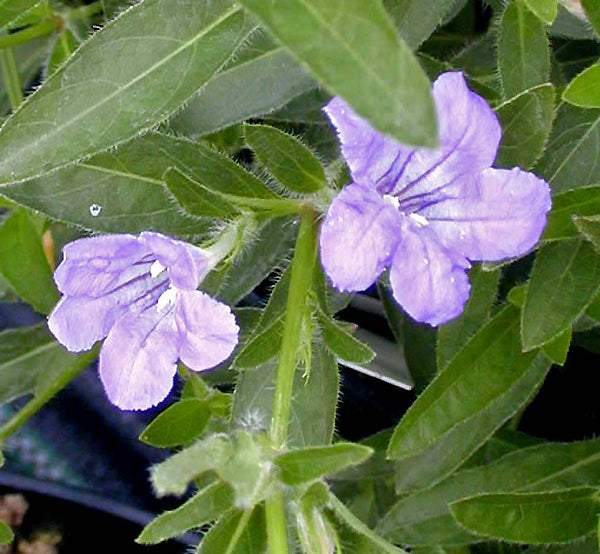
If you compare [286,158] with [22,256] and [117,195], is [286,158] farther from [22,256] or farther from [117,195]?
[22,256]

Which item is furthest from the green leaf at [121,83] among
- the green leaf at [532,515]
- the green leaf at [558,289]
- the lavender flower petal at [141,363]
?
the green leaf at [532,515]

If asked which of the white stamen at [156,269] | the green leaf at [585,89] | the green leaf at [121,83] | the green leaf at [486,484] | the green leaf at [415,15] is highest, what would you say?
the green leaf at [121,83]

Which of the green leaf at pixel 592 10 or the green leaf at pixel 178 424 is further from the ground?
the green leaf at pixel 592 10

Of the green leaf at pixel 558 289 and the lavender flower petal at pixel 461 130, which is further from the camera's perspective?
the green leaf at pixel 558 289

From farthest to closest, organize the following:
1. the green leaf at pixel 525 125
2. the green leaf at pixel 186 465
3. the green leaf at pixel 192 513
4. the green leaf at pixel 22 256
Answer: the green leaf at pixel 22 256, the green leaf at pixel 525 125, the green leaf at pixel 192 513, the green leaf at pixel 186 465

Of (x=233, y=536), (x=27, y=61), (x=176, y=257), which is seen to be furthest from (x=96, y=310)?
(x=27, y=61)

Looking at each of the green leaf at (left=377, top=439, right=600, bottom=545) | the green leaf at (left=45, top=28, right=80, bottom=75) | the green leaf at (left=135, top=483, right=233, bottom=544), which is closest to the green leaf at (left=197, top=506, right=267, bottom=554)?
the green leaf at (left=135, top=483, right=233, bottom=544)

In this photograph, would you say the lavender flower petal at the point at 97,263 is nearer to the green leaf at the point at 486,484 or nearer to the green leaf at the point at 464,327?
the green leaf at the point at 464,327
